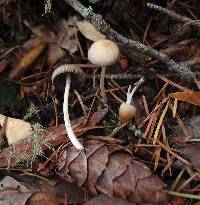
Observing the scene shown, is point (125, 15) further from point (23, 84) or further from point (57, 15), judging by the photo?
point (23, 84)

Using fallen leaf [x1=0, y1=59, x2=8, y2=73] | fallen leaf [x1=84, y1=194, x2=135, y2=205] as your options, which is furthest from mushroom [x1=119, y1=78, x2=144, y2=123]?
fallen leaf [x1=0, y1=59, x2=8, y2=73]

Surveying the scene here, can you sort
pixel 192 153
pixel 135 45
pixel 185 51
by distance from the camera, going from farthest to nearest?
pixel 185 51 → pixel 135 45 → pixel 192 153

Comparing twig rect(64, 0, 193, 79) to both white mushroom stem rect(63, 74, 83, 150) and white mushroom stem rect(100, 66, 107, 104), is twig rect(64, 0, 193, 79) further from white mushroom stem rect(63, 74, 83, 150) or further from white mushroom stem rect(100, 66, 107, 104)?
white mushroom stem rect(63, 74, 83, 150)

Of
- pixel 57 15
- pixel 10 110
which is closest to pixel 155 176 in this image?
pixel 10 110

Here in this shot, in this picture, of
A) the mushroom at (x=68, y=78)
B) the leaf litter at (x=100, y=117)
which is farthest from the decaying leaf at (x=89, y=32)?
the mushroom at (x=68, y=78)

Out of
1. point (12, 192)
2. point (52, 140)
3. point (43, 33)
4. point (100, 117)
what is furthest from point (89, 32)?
point (12, 192)

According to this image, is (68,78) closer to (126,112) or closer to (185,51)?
(126,112)
